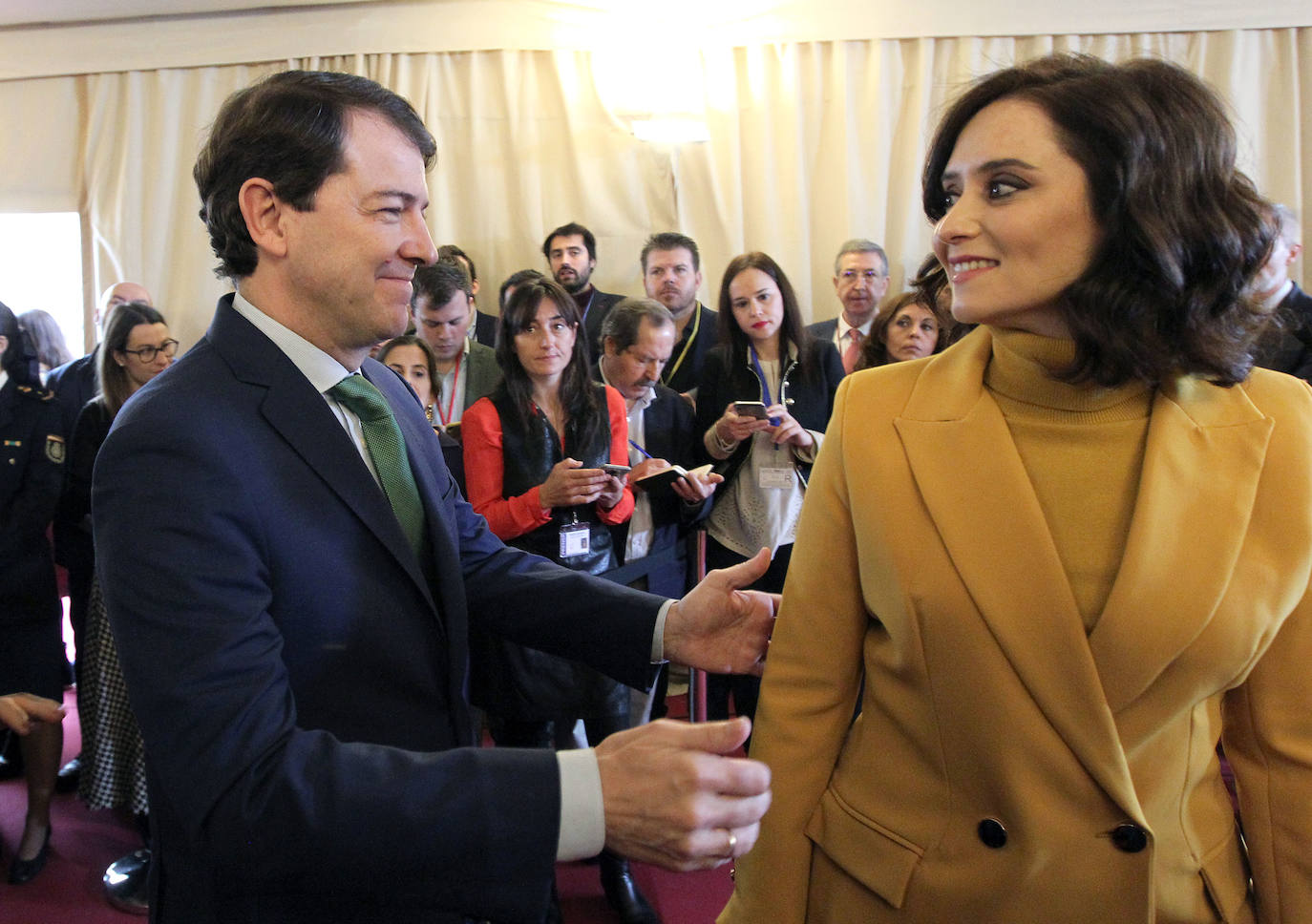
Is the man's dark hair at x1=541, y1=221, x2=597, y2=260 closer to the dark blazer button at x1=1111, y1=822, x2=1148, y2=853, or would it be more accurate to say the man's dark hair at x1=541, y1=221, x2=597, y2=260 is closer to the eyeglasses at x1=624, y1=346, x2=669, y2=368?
the eyeglasses at x1=624, y1=346, x2=669, y2=368

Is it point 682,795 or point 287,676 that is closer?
point 682,795

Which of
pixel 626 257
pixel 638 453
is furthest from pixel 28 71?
pixel 638 453

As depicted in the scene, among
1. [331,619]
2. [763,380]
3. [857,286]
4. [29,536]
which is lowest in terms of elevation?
[29,536]

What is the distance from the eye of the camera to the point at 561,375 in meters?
3.13

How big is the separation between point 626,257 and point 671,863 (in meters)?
5.13

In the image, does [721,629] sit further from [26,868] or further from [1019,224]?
[26,868]

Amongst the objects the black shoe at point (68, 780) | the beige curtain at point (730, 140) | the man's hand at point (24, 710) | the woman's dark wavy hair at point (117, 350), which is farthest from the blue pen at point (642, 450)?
the beige curtain at point (730, 140)

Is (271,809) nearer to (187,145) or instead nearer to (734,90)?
(734,90)

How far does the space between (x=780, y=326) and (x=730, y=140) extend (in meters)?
2.47

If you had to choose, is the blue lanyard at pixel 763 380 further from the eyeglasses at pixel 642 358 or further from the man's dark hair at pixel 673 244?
the man's dark hair at pixel 673 244

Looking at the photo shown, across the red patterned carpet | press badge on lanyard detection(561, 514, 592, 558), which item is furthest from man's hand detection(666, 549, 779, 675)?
the red patterned carpet

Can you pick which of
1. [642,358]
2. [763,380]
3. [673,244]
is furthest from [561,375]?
[673,244]

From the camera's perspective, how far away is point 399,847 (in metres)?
0.99

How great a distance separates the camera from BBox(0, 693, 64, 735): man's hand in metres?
1.80
